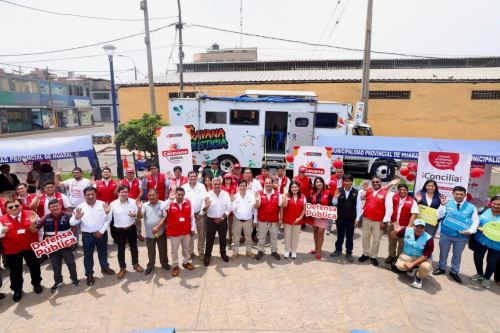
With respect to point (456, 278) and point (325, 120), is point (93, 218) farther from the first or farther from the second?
point (325, 120)

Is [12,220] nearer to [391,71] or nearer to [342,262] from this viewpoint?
[342,262]

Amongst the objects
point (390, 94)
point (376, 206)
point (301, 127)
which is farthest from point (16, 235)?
point (390, 94)

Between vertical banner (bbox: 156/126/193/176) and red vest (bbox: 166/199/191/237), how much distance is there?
3.18m

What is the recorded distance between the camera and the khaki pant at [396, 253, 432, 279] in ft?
16.0

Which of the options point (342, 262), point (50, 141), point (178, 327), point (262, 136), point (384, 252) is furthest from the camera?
point (262, 136)

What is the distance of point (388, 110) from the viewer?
19500 mm

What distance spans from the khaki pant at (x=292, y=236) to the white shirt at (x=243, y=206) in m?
0.82

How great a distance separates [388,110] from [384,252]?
15.6 metres

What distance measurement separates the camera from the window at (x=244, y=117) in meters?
11.8

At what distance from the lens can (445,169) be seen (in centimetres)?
662

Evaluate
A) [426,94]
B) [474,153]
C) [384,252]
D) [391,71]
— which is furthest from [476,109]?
[384,252]

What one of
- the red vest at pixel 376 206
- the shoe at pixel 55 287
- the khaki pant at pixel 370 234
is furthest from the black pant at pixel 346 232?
the shoe at pixel 55 287

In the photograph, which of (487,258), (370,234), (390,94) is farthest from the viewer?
(390,94)

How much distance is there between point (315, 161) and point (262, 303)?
13.1ft
